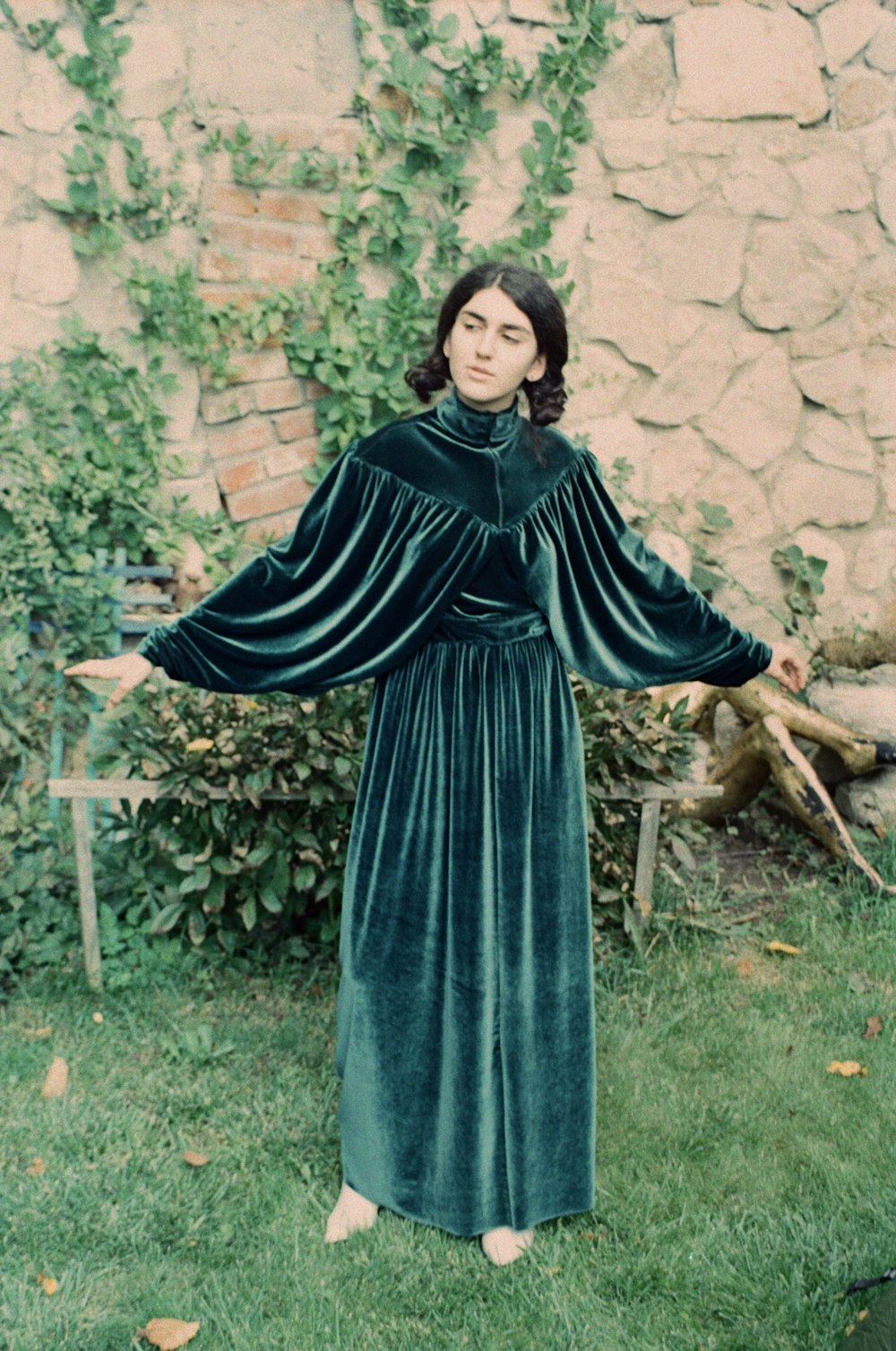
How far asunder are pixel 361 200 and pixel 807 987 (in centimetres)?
274

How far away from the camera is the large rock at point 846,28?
14.2ft

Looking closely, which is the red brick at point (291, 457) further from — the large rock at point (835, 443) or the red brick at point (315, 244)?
the large rock at point (835, 443)

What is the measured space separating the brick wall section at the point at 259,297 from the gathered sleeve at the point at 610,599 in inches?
78.4

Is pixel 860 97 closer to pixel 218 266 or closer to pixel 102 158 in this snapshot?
pixel 218 266

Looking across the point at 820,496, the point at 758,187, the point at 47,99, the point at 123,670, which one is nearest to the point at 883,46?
the point at 758,187

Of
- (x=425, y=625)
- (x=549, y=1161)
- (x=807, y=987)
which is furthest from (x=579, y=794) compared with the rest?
(x=807, y=987)

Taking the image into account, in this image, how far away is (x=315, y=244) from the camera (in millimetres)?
4055

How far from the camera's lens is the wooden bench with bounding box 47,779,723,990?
3.13 metres

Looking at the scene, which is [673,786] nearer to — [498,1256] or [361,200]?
[498,1256]

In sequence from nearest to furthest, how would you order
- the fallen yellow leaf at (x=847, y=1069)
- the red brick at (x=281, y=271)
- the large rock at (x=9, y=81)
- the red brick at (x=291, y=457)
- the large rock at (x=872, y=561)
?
the fallen yellow leaf at (x=847, y=1069), the large rock at (x=9, y=81), the red brick at (x=281, y=271), the red brick at (x=291, y=457), the large rock at (x=872, y=561)

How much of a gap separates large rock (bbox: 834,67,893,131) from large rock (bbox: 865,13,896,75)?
34 mm

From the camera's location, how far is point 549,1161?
2.38 m

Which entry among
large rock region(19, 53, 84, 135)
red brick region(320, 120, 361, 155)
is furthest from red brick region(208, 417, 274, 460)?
large rock region(19, 53, 84, 135)

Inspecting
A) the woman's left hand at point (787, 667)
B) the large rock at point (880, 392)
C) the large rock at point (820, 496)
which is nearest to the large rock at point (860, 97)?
the large rock at point (880, 392)
